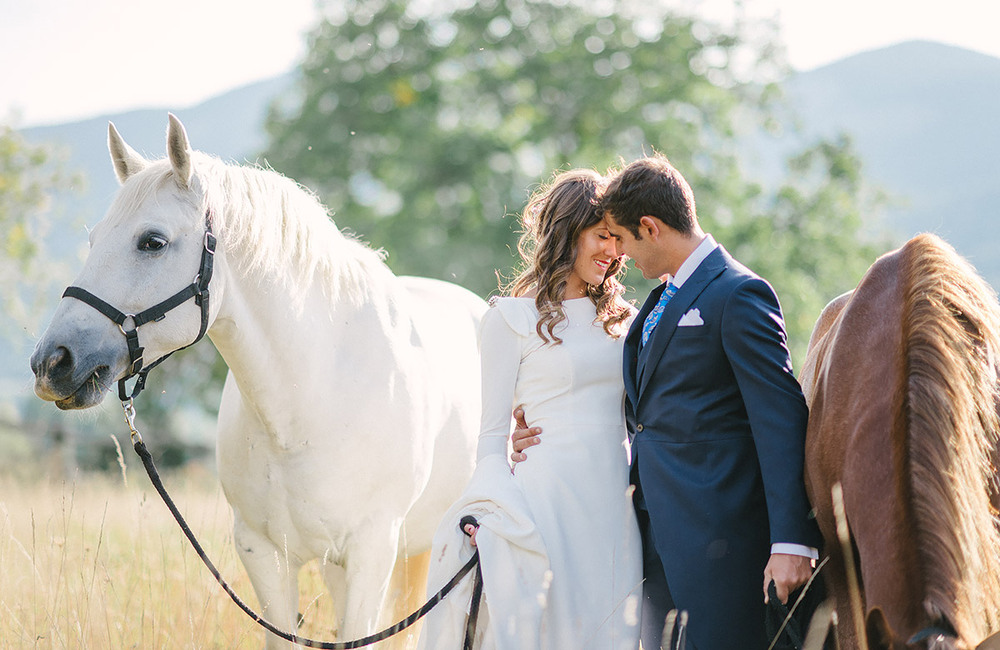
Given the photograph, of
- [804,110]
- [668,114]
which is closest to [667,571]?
[668,114]

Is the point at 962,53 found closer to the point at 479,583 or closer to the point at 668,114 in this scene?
the point at 668,114

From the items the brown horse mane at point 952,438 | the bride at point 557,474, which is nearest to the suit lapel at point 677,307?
the bride at point 557,474

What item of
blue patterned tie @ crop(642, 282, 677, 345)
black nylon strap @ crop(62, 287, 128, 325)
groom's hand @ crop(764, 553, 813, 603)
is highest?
black nylon strap @ crop(62, 287, 128, 325)

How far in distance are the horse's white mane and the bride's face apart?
3.38 feet

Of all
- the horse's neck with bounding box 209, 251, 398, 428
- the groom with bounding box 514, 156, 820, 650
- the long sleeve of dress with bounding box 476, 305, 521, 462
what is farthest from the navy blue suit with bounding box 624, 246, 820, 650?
the horse's neck with bounding box 209, 251, 398, 428

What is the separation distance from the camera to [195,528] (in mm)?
5980

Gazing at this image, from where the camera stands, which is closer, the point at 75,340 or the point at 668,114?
the point at 75,340

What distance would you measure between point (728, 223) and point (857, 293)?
13.3m

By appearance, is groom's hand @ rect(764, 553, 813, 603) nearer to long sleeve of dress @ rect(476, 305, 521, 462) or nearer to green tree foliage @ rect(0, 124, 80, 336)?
long sleeve of dress @ rect(476, 305, 521, 462)

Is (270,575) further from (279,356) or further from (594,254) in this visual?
(594,254)

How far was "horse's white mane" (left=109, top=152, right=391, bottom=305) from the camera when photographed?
9.73 ft

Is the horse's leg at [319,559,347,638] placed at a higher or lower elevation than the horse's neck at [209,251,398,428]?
lower

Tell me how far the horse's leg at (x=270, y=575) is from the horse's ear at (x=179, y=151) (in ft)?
4.54

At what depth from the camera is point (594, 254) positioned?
115 inches
